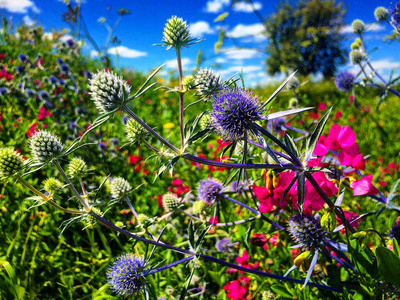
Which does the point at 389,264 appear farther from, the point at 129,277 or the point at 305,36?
the point at 305,36

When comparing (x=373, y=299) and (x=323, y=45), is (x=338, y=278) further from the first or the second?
(x=323, y=45)

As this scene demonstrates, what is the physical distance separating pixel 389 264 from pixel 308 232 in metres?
0.29

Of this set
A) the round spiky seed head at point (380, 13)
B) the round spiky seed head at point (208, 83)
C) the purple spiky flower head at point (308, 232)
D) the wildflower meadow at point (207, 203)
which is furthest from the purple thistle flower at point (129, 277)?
the round spiky seed head at point (380, 13)

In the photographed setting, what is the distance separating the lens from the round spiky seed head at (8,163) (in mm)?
1258

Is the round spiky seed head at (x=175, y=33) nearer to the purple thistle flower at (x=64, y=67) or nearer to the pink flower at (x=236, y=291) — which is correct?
the pink flower at (x=236, y=291)

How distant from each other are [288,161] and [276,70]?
78.0ft

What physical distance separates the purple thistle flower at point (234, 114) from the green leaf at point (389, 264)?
0.58 m

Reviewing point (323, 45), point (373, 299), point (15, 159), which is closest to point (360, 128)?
point (373, 299)

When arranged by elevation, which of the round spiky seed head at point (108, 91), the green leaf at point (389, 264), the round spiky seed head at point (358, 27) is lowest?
the green leaf at point (389, 264)

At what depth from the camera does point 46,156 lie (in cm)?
126

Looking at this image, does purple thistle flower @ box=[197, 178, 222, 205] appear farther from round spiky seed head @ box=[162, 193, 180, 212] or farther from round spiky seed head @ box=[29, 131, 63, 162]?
round spiky seed head @ box=[29, 131, 63, 162]

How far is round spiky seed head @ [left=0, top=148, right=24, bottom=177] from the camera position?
1.26m

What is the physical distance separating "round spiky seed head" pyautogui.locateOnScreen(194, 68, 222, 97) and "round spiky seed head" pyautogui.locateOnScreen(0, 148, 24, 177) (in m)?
0.92

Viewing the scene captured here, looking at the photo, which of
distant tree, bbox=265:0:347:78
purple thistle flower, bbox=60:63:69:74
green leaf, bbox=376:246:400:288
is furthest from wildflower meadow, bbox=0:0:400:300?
distant tree, bbox=265:0:347:78
